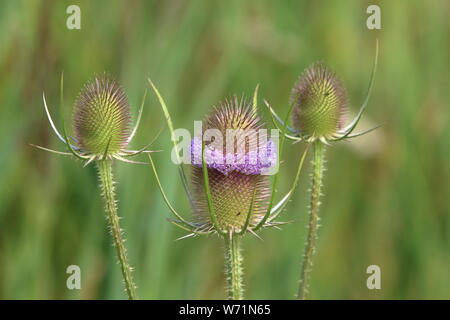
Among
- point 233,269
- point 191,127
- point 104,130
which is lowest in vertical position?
point 233,269

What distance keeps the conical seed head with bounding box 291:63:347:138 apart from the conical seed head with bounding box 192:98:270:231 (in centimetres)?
22

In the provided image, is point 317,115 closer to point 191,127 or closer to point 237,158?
point 237,158

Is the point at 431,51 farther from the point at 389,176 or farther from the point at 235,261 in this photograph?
the point at 235,261

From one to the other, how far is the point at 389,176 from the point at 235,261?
2.68 metres

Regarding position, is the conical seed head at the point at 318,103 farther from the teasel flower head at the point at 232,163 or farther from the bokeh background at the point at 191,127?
the bokeh background at the point at 191,127

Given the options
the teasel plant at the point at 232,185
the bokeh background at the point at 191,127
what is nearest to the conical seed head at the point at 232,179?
the teasel plant at the point at 232,185

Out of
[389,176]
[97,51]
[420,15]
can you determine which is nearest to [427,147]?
[389,176]

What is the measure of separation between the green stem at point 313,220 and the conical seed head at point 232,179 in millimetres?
154

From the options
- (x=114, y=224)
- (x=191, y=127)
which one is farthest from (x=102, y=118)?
(x=191, y=127)

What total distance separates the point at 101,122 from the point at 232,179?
Answer: 1.34 feet

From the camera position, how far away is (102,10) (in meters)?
3.93

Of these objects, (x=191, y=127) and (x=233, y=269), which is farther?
(x=191, y=127)

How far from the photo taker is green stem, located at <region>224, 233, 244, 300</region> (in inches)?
73.5

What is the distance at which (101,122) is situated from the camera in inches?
79.4
